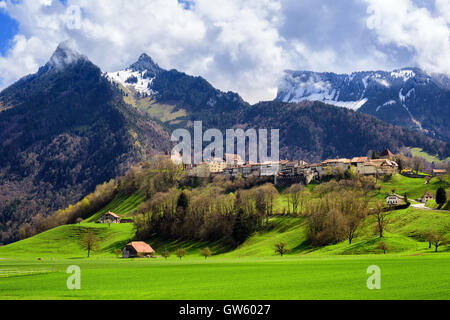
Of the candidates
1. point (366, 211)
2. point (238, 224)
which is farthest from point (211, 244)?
point (366, 211)

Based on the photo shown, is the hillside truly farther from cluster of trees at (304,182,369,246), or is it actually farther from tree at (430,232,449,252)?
cluster of trees at (304,182,369,246)

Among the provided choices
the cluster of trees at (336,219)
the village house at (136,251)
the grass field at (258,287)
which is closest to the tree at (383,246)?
the cluster of trees at (336,219)

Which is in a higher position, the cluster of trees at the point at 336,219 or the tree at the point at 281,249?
the cluster of trees at the point at 336,219

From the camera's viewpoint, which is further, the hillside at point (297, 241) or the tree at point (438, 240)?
the hillside at point (297, 241)

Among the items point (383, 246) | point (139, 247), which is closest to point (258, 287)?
point (383, 246)

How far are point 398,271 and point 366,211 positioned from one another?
92774 millimetres

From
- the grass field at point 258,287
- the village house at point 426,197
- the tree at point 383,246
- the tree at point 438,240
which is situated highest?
the village house at point 426,197

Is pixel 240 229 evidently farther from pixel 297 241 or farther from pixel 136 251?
pixel 136 251

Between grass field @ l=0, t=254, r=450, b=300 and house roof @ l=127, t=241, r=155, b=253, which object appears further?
house roof @ l=127, t=241, r=155, b=253

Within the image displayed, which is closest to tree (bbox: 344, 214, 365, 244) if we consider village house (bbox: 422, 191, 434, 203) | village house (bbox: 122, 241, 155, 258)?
village house (bbox: 422, 191, 434, 203)

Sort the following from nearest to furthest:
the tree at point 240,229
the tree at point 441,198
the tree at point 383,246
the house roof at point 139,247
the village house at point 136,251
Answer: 1. the tree at point 383,246
2. the village house at point 136,251
3. the house roof at point 139,247
4. the tree at point 441,198
5. the tree at point 240,229

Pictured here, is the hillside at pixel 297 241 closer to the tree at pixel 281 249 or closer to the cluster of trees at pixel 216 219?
the tree at pixel 281 249
